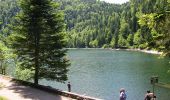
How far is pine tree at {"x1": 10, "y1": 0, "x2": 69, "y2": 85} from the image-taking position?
3309 centimetres

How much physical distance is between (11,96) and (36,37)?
26.2ft

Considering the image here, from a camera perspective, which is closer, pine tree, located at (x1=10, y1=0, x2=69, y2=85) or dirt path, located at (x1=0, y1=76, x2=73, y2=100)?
dirt path, located at (x1=0, y1=76, x2=73, y2=100)

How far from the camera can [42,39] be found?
33906 millimetres

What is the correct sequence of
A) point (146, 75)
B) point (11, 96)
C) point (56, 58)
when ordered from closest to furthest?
point (11, 96), point (56, 58), point (146, 75)

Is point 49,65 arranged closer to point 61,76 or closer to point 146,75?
point 61,76

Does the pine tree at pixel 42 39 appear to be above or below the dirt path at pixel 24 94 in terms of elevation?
Answer: above

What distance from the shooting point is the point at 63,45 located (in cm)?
3359

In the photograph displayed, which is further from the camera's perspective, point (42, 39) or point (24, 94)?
point (42, 39)

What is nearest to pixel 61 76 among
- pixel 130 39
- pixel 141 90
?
pixel 141 90

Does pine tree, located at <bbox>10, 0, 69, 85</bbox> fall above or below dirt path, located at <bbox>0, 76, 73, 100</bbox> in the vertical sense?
above

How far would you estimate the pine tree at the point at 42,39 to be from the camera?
33094 mm

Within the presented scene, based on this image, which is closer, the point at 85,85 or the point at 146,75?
the point at 85,85

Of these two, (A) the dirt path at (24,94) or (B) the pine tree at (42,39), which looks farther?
(B) the pine tree at (42,39)

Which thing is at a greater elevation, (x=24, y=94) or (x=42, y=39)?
(x=42, y=39)
